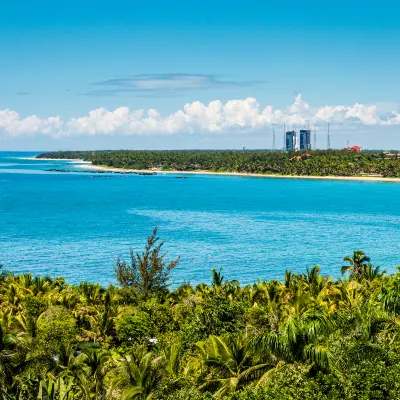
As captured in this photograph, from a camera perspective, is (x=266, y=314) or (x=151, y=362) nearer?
(x=151, y=362)

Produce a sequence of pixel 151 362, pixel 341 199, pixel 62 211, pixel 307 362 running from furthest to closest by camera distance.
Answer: pixel 341 199
pixel 62 211
pixel 151 362
pixel 307 362

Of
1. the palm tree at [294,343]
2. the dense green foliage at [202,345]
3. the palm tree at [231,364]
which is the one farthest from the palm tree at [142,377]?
the palm tree at [294,343]

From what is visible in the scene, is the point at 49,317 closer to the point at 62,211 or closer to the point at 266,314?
the point at 266,314

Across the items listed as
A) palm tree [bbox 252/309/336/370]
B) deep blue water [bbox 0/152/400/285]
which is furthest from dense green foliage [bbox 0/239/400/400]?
deep blue water [bbox 0/152/400/285]

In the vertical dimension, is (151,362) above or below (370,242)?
above

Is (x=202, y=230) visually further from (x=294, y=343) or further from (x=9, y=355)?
(x=294, y=343)

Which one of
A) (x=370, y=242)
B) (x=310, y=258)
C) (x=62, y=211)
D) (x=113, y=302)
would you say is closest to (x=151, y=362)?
(x=113, y=302)

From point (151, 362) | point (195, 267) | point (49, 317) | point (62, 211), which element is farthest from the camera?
point (62, 211)

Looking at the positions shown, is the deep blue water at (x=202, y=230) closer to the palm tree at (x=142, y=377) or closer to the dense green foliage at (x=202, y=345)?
the dense green foliage at (x=202, y=345)
